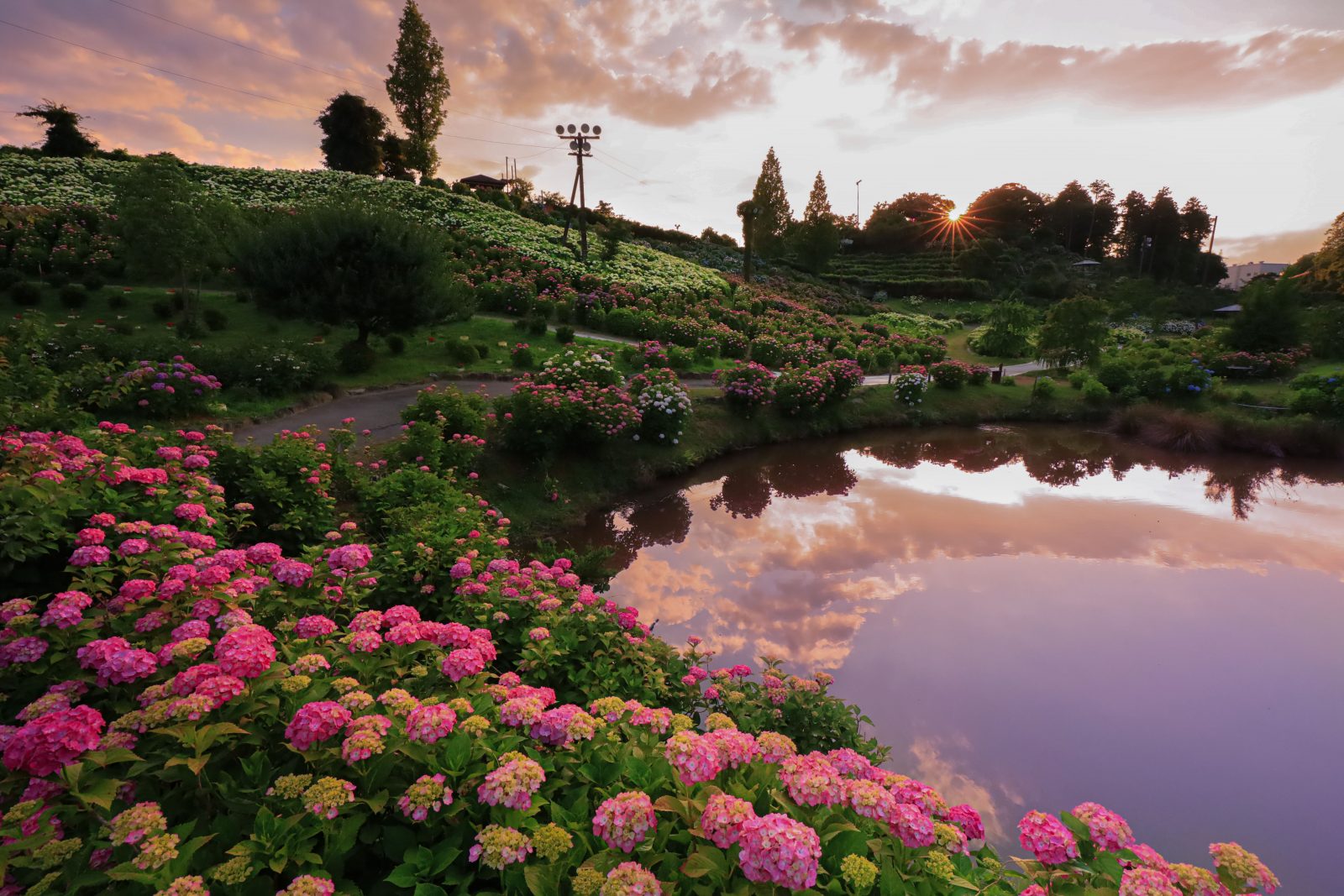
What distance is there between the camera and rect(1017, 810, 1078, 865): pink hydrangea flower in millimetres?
2295

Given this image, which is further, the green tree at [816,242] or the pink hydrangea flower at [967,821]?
the green tree at [816,242]

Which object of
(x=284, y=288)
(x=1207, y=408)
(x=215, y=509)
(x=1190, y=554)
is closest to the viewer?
(x=215, y=509)

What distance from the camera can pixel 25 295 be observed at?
1675cm

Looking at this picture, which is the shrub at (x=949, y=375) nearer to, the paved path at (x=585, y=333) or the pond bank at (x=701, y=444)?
the pond bank at (x=701, y=444)

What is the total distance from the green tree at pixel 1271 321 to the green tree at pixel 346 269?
33721 mm

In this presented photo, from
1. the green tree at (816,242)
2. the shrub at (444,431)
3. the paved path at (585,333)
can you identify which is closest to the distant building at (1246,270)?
the green tree at (816,242)

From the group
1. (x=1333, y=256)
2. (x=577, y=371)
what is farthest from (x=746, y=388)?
(x=1333, y=256)

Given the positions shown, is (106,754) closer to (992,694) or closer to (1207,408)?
(992,694)

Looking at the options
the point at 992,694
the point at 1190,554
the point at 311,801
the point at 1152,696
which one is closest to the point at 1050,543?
the point at 1190,554

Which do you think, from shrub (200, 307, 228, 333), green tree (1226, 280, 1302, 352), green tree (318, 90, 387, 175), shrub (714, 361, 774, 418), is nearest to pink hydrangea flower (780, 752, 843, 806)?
shrub (714, 361, 774, 418)

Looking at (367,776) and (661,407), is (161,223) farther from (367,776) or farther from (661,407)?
(367,776)

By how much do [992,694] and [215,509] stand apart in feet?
27.1

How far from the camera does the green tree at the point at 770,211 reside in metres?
53.1

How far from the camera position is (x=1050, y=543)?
34.3ft
